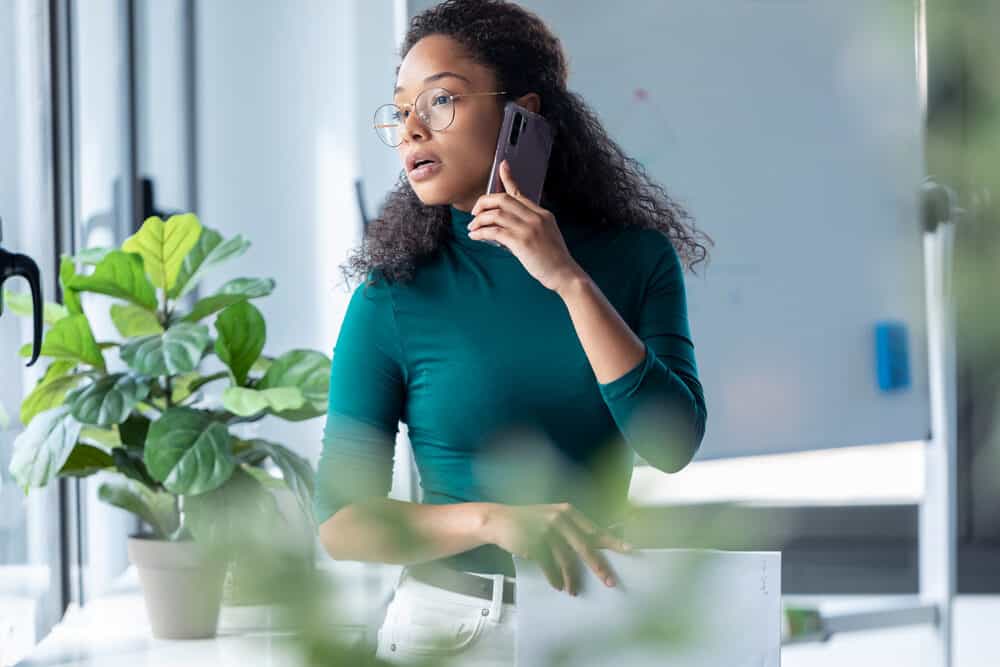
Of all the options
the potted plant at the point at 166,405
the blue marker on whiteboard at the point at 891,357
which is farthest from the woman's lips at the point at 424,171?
the blue marker on whiteboard at the point at 891,357

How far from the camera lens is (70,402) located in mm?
1389

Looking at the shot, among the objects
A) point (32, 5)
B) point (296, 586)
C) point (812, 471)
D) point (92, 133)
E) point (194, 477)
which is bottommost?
point (812, 471)

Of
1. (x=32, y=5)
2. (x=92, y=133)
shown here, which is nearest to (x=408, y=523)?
(x=32, y=5)

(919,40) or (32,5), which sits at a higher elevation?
(32,5)

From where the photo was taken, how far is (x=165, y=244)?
1.58 metres

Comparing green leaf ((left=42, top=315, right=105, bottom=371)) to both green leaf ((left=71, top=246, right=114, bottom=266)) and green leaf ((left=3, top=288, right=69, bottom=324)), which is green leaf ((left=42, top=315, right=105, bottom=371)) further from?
green leaf ((left=71, top=246, right=114, bottom=266))

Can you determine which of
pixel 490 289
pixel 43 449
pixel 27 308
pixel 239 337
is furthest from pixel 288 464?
pixel 490 289

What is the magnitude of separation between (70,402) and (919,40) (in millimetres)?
1347

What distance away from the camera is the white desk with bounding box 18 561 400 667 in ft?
0.59

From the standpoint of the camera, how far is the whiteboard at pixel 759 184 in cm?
202

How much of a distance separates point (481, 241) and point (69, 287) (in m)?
0.66

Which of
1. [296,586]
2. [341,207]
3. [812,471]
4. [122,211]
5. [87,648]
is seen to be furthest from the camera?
[812,471]

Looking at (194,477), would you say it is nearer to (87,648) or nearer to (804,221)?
(87,648)

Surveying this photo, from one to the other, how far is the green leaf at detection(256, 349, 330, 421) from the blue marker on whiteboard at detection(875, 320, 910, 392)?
1.12 meters
